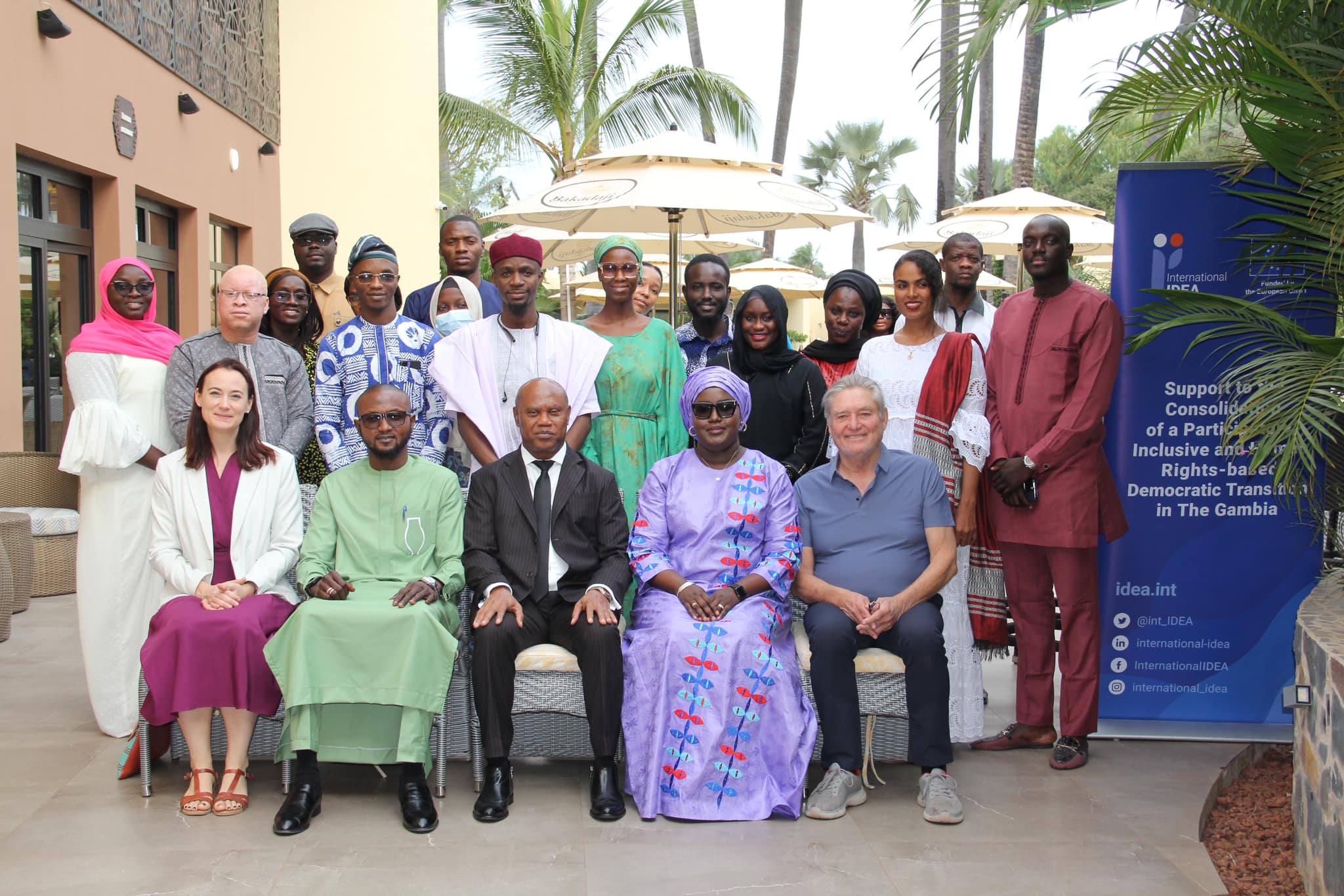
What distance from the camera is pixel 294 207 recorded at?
15906 millimetres

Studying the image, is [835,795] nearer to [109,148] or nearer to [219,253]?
[109,148]

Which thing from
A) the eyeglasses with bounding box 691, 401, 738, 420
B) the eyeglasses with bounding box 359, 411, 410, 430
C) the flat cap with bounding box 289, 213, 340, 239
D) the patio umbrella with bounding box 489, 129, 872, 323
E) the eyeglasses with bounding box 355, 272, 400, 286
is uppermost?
the patio umbrella with bounding box 489, 129, 872, 323

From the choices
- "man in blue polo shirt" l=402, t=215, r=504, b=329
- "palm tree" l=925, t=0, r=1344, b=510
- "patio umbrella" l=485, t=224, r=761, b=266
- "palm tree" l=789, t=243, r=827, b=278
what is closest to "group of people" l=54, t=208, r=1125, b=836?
"palm tree" l=925, t=0, r=1344, b=510

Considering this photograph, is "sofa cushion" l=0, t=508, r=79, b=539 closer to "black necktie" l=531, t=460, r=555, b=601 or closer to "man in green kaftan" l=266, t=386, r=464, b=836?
"man in green kaftan" l=266, t=386, r=464, b=836

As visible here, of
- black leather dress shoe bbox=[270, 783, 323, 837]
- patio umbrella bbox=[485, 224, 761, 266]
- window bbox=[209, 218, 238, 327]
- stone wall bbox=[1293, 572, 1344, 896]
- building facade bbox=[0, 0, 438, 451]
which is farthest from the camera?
window bbox=[209, 218, 238, 327]

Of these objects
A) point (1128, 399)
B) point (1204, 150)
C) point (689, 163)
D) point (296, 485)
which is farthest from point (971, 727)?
point (1204, 150)

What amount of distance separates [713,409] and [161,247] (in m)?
8.57

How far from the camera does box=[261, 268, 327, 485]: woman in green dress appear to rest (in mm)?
5172

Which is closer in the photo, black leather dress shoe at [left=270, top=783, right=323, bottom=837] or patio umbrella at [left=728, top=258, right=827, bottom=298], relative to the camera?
black leather dress shoe at [left=270, top=783, right=323, bottom=837]

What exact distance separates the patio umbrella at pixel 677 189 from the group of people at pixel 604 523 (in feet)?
4.67

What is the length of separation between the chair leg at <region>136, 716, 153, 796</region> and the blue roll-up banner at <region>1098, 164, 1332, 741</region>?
3.90 m

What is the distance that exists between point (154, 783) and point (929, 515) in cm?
309

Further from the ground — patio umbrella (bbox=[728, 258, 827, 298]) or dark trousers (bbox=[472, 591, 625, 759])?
patio umbrella (bbox=[728, 258, 827, 298])

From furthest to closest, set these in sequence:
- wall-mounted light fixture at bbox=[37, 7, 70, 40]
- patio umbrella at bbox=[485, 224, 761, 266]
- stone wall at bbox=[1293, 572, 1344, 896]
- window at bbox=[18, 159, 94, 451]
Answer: patio umbrella at bbox=[485, 224, 761, 266], window at bbox=[18, 159, 94, 451], wall-mounted light fixture at bbox=[37, 7, 70, 40], stone wall at bbox=[1293, 572, 1344, 896]
